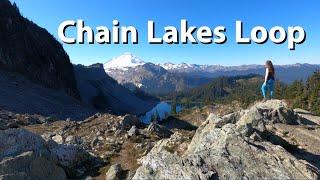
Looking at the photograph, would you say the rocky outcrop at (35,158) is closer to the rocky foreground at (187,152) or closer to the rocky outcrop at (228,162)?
the rocky foreground at (187,152)

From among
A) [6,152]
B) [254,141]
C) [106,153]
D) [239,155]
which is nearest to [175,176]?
[239,155]

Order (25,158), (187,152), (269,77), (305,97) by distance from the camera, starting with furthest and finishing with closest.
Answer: (305,97) → (269,77) → (187,152) → (25,158)

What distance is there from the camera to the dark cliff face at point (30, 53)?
150 metres

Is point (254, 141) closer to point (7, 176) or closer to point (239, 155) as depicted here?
point (239, 155)

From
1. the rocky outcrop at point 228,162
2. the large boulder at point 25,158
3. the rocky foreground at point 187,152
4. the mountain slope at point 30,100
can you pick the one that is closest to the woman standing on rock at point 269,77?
the rocky foreground at point 187,152

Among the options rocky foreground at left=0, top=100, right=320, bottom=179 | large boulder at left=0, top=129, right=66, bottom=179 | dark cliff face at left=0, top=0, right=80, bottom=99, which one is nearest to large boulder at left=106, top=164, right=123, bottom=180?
rocky foreground at left=0, top=100, right=320, bottom=179

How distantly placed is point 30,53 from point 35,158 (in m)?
150

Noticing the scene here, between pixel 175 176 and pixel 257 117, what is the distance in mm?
10712

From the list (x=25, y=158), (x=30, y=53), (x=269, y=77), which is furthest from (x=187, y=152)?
(x=30, y=53)

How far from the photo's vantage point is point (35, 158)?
20938 millimetres

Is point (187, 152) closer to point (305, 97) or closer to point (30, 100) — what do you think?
point (30, 100)

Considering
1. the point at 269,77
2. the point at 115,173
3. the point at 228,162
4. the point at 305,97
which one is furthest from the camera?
the point at 305,97

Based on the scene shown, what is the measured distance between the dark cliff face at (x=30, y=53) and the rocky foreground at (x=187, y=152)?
123444 mm

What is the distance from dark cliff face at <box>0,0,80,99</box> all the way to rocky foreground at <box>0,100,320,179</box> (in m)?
123
